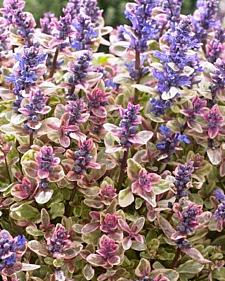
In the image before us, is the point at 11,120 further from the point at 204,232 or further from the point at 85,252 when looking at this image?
the point at 204,232

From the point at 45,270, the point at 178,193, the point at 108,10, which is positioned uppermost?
the point at 178,193

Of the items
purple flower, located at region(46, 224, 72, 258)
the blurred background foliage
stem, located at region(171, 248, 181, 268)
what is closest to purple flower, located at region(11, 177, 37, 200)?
purple flower, located at region(46, 224, 72, 258)

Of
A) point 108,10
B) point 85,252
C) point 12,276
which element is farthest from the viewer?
point 108,10

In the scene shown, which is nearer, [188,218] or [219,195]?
[188,218]

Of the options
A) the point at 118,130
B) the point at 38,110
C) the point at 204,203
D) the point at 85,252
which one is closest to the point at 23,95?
the point at 38,110

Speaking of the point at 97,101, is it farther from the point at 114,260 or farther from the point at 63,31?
the point at 114,260

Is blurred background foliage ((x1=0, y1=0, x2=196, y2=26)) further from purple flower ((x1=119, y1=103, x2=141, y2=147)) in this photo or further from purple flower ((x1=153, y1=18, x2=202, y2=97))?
purple flower ((x1=119, y1=103, x2=141, y2=147))

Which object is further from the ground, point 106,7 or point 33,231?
point 33,231

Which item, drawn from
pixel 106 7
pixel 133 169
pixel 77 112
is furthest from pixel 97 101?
pixel 106 7
